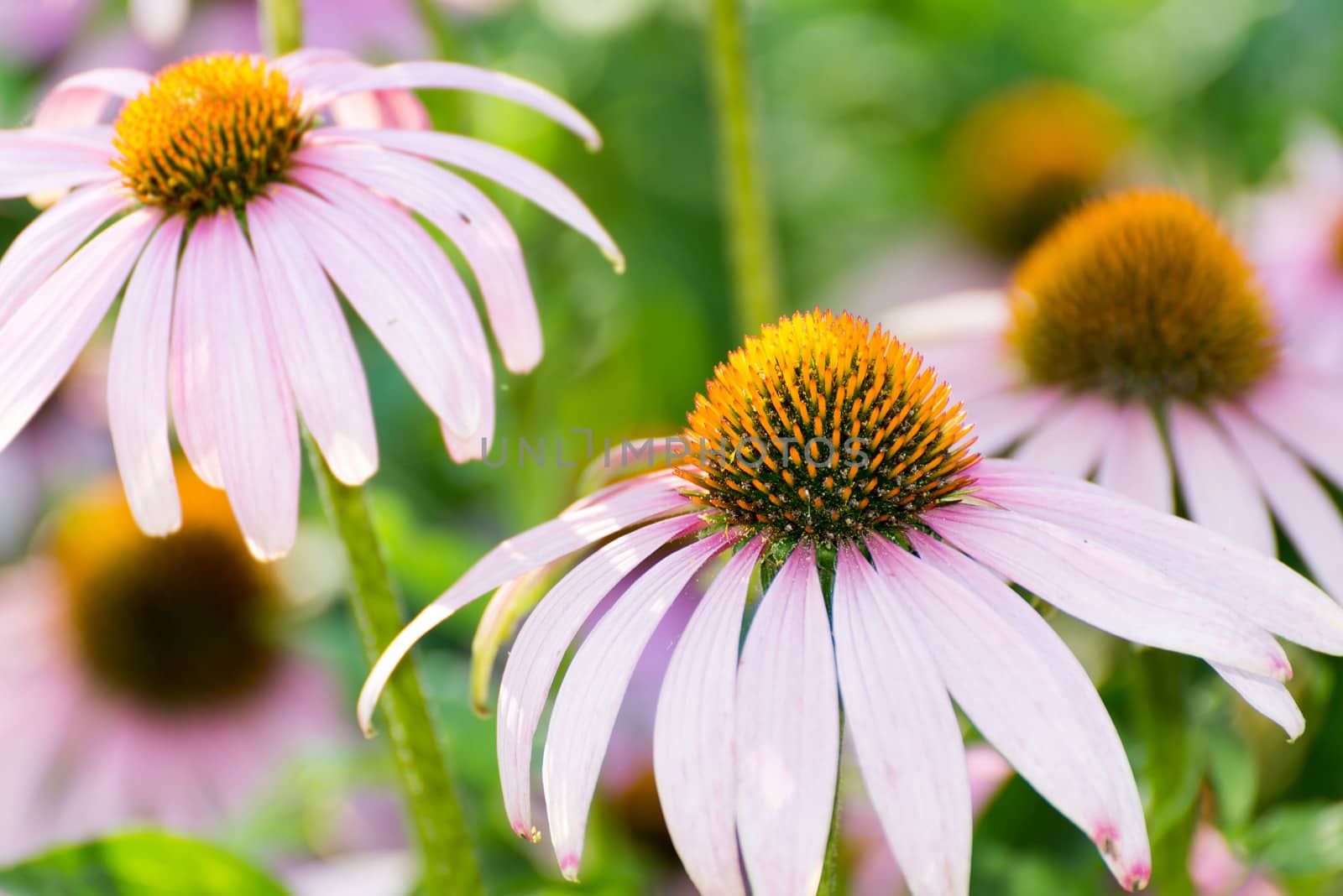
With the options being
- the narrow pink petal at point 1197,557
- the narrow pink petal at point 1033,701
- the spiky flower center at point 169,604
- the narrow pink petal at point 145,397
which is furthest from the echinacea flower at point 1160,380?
the spiky flower center at point 169,604

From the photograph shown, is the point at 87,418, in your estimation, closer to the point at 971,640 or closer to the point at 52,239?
the point at 52,239

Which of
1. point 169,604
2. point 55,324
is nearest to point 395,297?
point 55,324

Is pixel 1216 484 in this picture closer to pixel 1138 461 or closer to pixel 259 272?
pixel 1138 461

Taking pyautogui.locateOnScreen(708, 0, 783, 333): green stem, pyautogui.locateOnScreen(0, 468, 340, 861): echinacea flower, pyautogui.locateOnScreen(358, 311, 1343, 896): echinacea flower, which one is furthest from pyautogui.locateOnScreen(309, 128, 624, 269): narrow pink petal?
pyautogui.locateOnScreen(0, 468, 340, 861): echinacea flower

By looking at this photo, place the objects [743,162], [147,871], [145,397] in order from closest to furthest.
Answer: [145,397] → [147,871] → [743,162]

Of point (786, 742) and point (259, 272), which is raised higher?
point (259, 272)

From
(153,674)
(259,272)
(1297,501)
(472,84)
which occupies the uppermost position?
(472,84)

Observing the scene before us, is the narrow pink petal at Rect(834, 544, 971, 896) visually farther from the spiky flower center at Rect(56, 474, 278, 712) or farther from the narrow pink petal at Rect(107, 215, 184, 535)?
the spiky flower center at Rect(56, 474, 278, 712)
